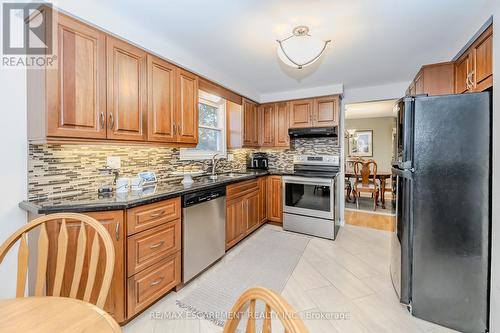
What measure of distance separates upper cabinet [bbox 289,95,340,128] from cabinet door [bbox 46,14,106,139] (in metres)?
2.96

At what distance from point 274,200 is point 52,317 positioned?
11.0ft

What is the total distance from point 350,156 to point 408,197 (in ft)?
20.2

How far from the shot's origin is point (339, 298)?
199 cm

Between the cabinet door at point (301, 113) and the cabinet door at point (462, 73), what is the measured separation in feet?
6.17

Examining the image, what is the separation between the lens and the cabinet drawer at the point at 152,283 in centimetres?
166

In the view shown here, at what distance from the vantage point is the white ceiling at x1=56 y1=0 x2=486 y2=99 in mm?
1700

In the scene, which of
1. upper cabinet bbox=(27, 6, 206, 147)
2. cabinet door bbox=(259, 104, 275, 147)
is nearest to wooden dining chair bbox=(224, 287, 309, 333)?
upper cabinet bbox=(27, 6, 206, 147)

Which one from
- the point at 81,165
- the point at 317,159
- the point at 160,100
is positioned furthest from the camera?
the point at 317,159

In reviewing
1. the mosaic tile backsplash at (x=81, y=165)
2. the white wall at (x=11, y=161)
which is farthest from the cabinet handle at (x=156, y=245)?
the white wall at (x=11, y=161)

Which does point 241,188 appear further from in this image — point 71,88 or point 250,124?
point 71,88

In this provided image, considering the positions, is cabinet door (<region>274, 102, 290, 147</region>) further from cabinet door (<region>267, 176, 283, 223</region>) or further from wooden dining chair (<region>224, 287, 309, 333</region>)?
wooden dining chair (<region>224, 287, 309, 333</region>)

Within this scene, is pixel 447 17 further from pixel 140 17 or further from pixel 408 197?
pixel 140 17

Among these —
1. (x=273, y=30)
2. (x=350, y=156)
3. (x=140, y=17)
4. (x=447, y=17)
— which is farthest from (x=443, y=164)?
(x=350, y=156)

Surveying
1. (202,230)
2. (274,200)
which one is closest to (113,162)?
(202,230)
